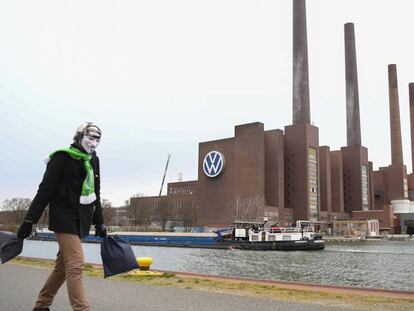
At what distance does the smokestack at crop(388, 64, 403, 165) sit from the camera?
12619cm

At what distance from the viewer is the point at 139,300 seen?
7.30m

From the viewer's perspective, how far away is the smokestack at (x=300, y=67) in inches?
4481

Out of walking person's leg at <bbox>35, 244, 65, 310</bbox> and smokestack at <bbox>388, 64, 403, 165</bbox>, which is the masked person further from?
smokestack at <bbox>388, 64, 403, 165</bbox>

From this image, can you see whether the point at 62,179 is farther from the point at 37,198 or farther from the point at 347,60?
the point at 347,60

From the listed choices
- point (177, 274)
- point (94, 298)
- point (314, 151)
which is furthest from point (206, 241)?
point (314, 151)

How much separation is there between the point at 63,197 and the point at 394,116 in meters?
133

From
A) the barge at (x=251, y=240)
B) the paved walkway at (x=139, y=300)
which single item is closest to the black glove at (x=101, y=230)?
the paved walkway at (x=139, y=300)

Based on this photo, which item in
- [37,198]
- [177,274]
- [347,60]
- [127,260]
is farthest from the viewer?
[347,60]

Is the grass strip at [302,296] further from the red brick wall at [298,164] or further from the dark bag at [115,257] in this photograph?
the red brick wall at [298,164]

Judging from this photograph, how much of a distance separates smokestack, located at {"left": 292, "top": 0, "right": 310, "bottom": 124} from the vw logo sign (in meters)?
21.3

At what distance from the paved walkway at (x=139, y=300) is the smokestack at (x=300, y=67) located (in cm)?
10879

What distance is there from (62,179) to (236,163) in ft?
369

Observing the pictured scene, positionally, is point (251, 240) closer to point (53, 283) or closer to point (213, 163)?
point (53, 283)

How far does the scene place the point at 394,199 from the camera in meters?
139
